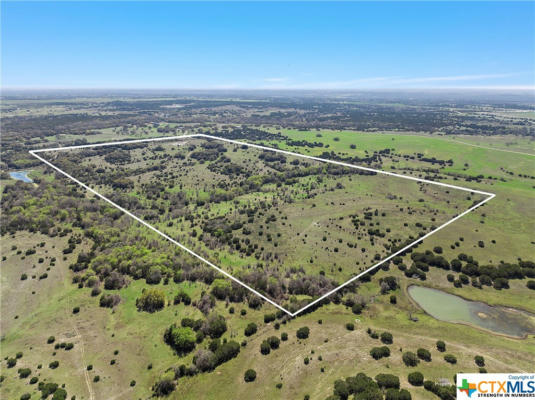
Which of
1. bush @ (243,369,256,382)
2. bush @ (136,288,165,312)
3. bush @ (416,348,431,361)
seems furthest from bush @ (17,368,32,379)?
bush @ (416,348,431,361)

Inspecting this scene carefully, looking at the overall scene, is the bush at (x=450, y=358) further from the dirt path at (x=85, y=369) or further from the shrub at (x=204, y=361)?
the dirt path at (x=85, y=369)

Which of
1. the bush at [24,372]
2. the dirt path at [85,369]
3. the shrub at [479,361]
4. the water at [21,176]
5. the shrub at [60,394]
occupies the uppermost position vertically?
the water at [21,176]

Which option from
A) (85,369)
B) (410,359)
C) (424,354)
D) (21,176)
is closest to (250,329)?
(410,359)

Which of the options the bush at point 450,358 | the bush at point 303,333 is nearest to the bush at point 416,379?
the bush at point 450,358

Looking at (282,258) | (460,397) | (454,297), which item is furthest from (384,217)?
(460,397)

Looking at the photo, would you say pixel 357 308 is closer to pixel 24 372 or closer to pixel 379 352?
pixel 379 352

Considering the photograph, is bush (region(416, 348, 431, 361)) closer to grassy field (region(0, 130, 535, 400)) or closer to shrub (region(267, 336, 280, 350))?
grassy field (region(0, 130, 535, 400))

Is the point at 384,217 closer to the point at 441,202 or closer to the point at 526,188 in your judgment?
the point at 441,202
